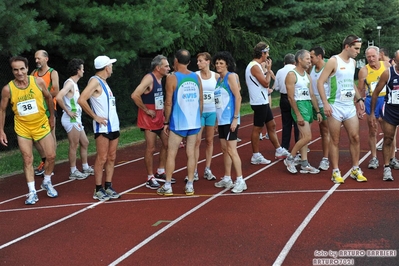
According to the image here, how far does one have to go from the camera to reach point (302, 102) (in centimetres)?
896

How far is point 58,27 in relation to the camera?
40.2ft

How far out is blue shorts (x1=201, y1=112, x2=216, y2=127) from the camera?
851cm

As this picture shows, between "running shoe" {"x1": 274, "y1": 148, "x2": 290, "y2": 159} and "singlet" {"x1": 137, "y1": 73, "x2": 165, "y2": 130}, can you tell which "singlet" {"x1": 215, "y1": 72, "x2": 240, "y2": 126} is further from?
"running shoe" {"x1": 274, "y1": 148, "x2": 290, "y2": 159}

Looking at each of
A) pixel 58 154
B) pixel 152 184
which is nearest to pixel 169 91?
pixel 152 184

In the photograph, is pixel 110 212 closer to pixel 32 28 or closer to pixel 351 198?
pixel 351 198

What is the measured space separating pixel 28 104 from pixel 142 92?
→ 167 cm

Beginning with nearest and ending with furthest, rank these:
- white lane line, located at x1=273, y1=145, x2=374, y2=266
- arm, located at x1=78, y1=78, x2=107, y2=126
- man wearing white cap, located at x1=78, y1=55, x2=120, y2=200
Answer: white lane line, located at x1=273, y1=145, x2=374, y2=266 → arm, located at x1=78, y1=78, x2=107, y2=126 → man wearing white cap, located at x1=78, y1=55, x2=120, y2=200

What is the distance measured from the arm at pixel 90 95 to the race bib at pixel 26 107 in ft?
2.63

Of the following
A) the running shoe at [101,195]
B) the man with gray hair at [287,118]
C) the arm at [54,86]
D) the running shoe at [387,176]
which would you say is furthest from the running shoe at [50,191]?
the running shoe at [387,176]

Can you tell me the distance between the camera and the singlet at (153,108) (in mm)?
8367

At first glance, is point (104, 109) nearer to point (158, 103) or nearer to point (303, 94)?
point (158, 103)

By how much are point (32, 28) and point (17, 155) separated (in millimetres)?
3219

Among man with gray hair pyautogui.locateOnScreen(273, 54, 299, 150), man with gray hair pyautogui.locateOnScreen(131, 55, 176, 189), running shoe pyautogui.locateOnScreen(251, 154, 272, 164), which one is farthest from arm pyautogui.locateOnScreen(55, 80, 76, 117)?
man with gray hair pyautogui.locateOnScreen(273, 54, 299, 150)

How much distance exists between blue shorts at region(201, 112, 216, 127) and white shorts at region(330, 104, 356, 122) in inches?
73.3
